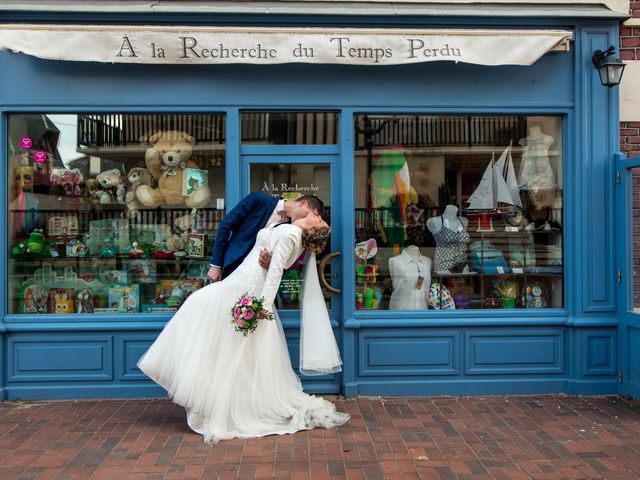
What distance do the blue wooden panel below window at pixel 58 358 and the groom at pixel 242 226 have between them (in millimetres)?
1414

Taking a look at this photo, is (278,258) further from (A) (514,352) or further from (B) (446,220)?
(A) (514,352)

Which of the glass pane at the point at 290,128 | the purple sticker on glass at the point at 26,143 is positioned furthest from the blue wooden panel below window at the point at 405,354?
the purple sticker on glass at the point at 26,143

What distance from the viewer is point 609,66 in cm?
582

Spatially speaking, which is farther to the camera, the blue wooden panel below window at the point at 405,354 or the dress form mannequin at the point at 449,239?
the dress form mannequin at the point at 449,239

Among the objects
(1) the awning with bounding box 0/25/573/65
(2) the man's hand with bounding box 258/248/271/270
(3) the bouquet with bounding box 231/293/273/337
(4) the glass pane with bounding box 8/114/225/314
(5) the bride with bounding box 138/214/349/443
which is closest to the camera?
(3) the bouquet with bounding box 231/293/273/337

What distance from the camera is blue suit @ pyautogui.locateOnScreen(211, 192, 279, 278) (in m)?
5.45

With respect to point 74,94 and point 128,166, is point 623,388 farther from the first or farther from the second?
point 74,94

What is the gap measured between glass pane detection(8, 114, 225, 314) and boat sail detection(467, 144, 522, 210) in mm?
2542

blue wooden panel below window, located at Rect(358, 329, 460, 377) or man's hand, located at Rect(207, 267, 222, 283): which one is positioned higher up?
man's hand, located at Rect(207, 267, 222, 283)

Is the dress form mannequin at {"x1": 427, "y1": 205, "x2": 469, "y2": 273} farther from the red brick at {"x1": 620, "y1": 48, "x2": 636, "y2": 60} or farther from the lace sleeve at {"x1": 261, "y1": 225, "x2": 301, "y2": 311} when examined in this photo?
the red brick at {"x1": 620, "y1": 48, "x2": 636, "y2": 60}

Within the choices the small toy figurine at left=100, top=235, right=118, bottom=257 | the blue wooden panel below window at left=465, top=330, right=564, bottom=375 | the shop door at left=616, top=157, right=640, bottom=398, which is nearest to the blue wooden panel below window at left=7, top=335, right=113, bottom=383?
the small toy figurine at left=100, top=235, right=118, bottom=257

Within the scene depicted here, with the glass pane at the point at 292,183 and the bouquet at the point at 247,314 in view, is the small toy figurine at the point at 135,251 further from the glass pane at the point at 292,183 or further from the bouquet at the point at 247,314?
the bouquet at the point at 247,314

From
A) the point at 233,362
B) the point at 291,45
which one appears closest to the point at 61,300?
the point at 233,362

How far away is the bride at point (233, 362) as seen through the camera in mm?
4914
